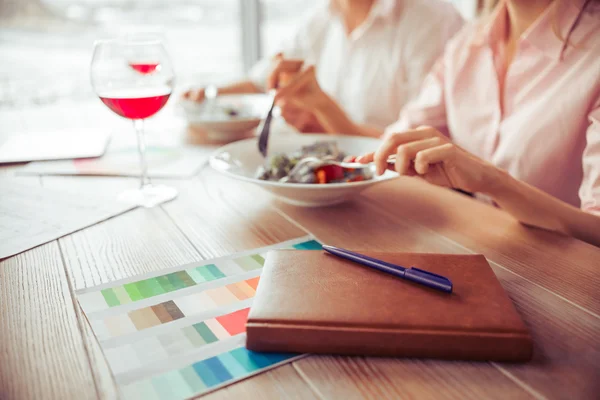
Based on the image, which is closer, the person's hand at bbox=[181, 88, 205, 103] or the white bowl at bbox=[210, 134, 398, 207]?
the white bowl at bbox=[210, 134, 398, 207]

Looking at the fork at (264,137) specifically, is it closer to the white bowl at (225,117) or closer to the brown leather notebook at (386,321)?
the white bowl at (225,117)

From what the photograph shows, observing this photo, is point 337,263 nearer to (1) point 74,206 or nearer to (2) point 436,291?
(2) point 436,291

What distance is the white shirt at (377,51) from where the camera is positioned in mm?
1693

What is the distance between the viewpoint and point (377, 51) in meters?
1.79

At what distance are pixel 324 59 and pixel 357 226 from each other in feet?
4.48

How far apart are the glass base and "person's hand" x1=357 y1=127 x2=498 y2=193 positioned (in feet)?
1.23

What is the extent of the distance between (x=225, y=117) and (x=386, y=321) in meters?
1.01

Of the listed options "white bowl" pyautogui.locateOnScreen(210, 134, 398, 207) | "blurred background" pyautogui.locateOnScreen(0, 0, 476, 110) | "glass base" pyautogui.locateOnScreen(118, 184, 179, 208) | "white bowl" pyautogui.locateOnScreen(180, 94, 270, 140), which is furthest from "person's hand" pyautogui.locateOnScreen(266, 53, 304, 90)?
"blurred background" pyautogui.locateOnScreen(0, 0, 476, 110)

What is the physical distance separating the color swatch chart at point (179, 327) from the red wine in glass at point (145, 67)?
474mm

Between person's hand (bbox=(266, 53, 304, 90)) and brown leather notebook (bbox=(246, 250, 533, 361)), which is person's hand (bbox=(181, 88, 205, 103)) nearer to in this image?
person's hand (bbox=(266, 53, 304, 90))

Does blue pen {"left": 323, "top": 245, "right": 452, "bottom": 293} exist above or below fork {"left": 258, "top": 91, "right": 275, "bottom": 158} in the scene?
below

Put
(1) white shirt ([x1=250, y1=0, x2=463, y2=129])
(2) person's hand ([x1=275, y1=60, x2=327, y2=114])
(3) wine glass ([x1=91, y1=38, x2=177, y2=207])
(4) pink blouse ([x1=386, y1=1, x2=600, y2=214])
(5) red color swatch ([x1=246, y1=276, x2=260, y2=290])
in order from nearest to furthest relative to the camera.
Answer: (5) red color swatch ([x1=246, y1=276, x2=260, y2=290]), (3) wine glass ([x1=91, y1=38, x2=177, y2=207]), (4) pink blouse ([x1=386, y1=1, x2=600, y2=214]), (2) person's hand ([x1=275, y1=60, x2=327, y2=114]), (1) white shirt ([x1=250, y1=0, x2=463, y2=129])

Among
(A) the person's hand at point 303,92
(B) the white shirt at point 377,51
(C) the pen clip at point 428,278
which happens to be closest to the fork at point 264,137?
(A) the person's hand at point 303,92

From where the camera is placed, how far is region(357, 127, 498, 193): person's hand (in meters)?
0.76
